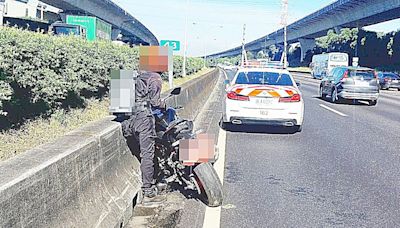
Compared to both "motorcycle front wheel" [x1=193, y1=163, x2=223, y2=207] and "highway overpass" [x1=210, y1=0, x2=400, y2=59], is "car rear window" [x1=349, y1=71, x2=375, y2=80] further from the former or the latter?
"highway overpass" [x1=210, y1=0, x2=400, y2=59]

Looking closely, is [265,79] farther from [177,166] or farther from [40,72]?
[177,166]

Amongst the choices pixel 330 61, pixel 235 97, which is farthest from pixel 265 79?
pixel 330 61

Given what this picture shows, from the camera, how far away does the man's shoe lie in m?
5.95

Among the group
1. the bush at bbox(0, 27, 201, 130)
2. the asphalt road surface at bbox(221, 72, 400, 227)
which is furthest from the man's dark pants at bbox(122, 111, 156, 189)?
the bush at bbox(0, 27, 201, 130)

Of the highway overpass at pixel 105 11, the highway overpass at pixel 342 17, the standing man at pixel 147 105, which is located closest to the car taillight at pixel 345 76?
the highway overpass at pixel 105 11

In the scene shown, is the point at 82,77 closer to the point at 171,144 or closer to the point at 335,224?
the point at 171,144

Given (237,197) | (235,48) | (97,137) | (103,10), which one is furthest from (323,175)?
(235,48)

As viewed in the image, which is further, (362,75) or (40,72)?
(362,75)

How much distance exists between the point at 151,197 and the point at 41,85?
10.4 ft

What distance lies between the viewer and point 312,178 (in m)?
7.98

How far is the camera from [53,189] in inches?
147

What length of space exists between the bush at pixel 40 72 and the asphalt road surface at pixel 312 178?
315 centimetres

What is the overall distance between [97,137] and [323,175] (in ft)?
14.1

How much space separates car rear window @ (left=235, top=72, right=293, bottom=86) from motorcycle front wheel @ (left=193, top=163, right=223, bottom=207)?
22.8 ft
